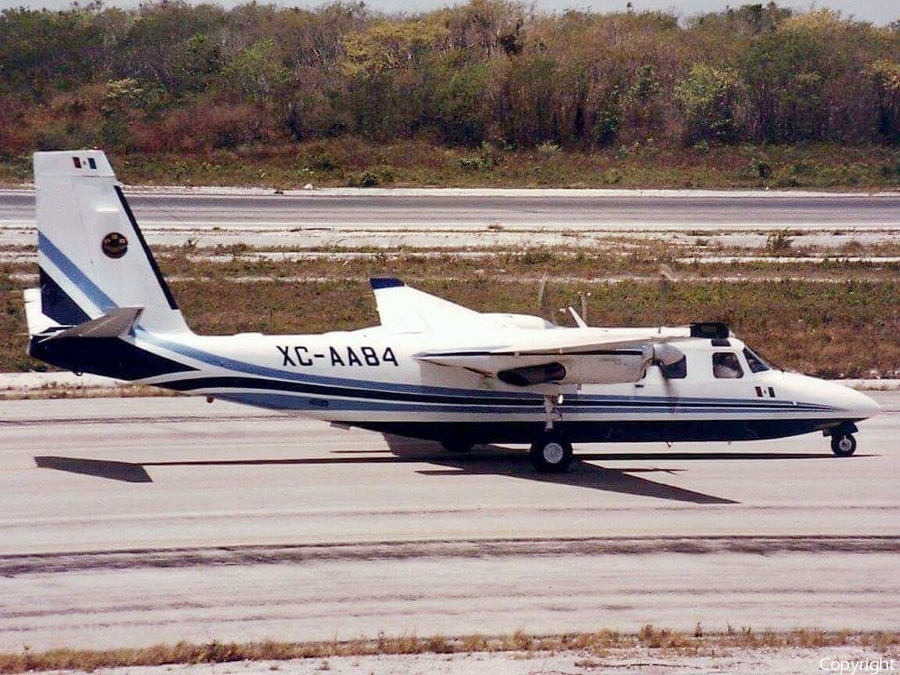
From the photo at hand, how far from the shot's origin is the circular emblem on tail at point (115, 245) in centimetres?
2019

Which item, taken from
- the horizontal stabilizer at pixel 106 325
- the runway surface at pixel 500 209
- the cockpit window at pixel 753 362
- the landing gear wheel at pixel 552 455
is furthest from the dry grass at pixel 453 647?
the runway surface at pixel 500 209

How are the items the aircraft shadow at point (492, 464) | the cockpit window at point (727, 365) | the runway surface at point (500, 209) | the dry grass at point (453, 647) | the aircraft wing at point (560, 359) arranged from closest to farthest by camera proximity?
the dry grass at point (453, 647) → the aircraft shadow at point (492, 464) → the aircraft wing at point (560, 359) → the cockpit window at point (727, 365) → the runway surface at point (500, 209)

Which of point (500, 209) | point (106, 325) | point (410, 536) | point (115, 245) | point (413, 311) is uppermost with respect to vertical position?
point (115, 245)

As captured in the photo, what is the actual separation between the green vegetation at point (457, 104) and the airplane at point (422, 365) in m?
43.1

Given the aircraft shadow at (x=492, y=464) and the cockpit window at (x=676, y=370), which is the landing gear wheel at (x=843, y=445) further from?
the cockpit window at (x=676, y=370)

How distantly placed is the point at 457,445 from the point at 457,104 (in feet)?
172

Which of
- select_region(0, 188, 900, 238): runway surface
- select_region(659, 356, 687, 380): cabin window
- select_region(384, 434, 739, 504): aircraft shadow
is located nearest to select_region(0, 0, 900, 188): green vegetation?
select_region(0, 188, 900, 238): runway surface

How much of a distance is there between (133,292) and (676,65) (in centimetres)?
6358

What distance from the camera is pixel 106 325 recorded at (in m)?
19.6

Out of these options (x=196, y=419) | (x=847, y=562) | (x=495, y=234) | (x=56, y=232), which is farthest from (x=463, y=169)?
(x=847, y=562)

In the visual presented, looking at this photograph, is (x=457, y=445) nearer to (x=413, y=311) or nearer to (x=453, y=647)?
(x=413, y=311)

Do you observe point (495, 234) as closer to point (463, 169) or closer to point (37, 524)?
point (463, 169)

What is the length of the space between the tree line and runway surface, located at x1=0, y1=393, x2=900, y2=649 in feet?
162

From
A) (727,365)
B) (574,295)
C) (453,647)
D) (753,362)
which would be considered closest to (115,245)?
(453,647)
